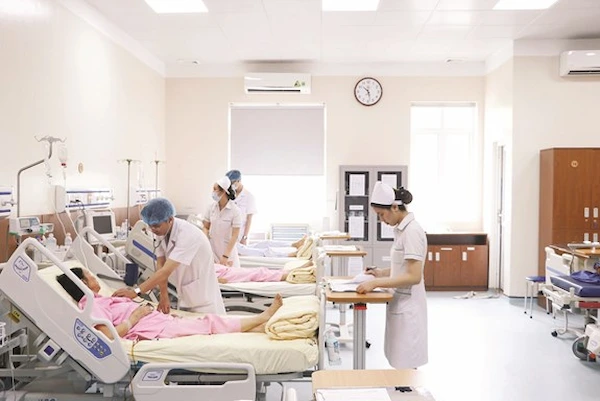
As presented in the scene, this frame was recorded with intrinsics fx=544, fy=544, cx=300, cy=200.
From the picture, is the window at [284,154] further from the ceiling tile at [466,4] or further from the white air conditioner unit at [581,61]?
the white air conditioner unit at [581,61]

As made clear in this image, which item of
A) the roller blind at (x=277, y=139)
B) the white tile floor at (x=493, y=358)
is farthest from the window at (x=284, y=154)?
the white tile floor at (x=493, y=358)

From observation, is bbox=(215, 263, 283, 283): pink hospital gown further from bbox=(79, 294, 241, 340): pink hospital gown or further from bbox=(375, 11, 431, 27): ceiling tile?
bbox=(375, 11, 431, 27): ceiling tile

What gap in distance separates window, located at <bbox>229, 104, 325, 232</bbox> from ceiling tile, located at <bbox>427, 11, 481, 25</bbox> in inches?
92.9

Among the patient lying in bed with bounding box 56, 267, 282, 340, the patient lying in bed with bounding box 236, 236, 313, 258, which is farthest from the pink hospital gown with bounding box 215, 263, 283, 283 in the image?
the patient lying in bed with bounding box 56, 267, 282, 340

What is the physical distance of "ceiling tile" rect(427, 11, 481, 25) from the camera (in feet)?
17.2

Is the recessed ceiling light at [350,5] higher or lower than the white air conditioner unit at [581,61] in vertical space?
higher

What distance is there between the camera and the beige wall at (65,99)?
147 inches

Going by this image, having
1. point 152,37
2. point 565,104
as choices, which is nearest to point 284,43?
point 152,37

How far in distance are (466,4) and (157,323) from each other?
391 centimetres

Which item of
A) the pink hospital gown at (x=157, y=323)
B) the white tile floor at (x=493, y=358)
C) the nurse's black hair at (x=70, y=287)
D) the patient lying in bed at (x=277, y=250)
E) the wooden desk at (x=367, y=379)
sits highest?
the nurse's black hair at (x=70, y=287)

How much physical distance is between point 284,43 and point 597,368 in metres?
4.56

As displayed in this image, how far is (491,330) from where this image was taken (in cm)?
523

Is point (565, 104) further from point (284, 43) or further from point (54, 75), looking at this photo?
point (54, 75)

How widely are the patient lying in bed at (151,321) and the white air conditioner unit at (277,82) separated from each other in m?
4.53
